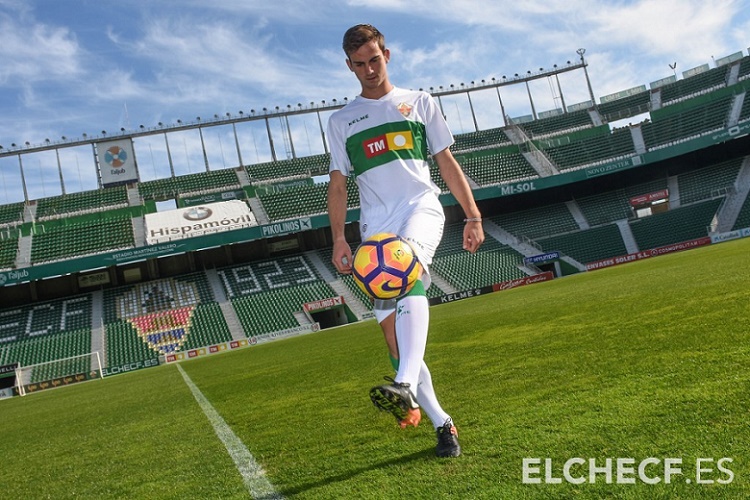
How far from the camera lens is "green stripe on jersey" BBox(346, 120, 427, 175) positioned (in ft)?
11.4

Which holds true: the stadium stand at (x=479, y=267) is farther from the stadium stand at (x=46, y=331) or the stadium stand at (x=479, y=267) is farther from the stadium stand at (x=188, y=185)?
the stadium stand at (x=46, y=331)

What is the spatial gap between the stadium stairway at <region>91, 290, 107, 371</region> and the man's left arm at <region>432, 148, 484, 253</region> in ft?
94.3

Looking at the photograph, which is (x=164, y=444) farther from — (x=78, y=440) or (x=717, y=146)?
(x=717, y=146)

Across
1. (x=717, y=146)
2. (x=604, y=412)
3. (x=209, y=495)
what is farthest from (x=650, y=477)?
(x=717, y=146)

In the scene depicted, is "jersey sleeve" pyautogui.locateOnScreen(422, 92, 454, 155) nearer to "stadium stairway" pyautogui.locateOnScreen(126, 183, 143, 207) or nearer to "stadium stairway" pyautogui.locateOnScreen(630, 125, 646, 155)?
"stadium stairway" pyautogui.locateOnScreen(126, 183, 143, 207)

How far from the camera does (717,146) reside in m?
41.7

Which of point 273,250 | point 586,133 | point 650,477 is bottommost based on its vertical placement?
point 650,477

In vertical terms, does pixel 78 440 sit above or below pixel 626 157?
below

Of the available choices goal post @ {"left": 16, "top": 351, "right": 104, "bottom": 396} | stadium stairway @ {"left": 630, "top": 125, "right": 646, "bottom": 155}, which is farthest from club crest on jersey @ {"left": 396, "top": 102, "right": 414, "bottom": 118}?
stadium stairway @ {"left": 630, "top": 125, "right": 646, "bottom": 155}

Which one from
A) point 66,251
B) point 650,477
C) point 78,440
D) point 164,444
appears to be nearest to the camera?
point 650,477

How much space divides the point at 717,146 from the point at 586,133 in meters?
9.31

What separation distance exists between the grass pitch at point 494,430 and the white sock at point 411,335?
16.9 inches

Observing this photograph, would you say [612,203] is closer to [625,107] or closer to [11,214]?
[625,107]

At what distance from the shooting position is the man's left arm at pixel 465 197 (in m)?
3.54
